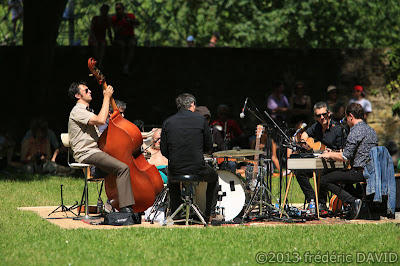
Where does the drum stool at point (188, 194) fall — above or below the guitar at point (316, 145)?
below

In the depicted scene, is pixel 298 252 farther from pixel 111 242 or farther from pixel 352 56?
pixel 352 56

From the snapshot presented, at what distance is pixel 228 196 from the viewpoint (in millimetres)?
8961

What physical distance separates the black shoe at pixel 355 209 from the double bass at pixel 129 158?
2.49m

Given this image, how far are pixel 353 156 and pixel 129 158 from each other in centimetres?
285

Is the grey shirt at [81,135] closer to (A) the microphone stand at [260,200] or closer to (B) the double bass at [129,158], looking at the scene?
(B) the double bass at [129,158]

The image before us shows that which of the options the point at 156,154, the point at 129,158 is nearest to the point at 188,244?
the point at 129,158

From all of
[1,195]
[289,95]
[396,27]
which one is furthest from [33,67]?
[396,27]

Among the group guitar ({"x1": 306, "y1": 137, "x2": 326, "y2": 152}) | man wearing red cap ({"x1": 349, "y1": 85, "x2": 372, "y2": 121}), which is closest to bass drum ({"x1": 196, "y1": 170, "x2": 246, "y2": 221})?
guitar ({"x1": 306, "y1": 137, "x2": 326, "y2": 152})

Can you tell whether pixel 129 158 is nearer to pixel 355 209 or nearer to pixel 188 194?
pixel 188 194

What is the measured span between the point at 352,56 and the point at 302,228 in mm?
8679

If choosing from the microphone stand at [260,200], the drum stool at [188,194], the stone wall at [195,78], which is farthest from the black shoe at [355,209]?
the stone wall at [195,78]

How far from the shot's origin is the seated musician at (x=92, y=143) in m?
8.47

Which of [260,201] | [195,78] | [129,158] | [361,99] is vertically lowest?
[260,201]

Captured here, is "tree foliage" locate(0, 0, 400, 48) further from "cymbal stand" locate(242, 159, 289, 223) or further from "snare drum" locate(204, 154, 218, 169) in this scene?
"cymbal stand" locate(242, 159, 289, 223)
